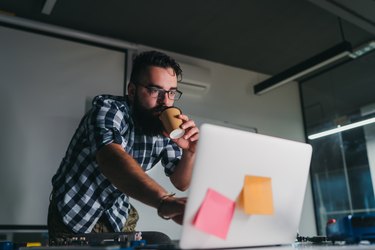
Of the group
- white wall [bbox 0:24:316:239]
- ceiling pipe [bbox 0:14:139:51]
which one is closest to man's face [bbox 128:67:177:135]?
white wall [bbox 0:24:316:239]

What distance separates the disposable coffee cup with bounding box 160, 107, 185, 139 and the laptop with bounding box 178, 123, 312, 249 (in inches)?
15.7

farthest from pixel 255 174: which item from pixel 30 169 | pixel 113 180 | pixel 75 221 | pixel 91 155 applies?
pixel 30 169

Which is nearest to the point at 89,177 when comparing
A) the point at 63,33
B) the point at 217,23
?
the point at 63,33

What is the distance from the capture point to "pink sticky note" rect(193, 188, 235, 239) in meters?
0.70

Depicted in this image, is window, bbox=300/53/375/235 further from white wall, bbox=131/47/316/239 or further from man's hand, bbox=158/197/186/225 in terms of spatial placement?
man's hand, bbox=158/197/186/225

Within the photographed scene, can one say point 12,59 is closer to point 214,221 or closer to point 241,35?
point 241,35

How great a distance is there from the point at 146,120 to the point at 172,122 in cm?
28

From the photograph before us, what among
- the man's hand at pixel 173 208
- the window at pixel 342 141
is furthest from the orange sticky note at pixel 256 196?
the window at pixel 342 141

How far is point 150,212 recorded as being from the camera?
292cm

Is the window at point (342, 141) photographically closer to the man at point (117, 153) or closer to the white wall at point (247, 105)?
the white wall at point (247, 105)

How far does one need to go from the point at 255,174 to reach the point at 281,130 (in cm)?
325

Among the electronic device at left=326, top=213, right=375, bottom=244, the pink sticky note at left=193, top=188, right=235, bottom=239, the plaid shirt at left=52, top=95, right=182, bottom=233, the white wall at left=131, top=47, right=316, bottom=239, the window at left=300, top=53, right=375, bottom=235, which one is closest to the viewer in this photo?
the pink sticky note at left=193, top=188, right=235, bottom=239

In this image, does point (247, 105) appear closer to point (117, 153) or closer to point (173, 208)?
point (117, 153)

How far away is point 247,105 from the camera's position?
3779 millimetres
